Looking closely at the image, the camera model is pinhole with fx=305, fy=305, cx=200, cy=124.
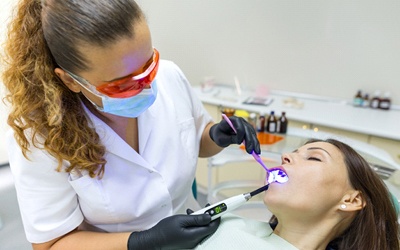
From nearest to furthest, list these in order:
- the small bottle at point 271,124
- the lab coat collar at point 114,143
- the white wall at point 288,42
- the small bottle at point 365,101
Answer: the lab coat collar at point 114,143
the small bottle at point 271,124
the white wall at point 288,42
the small bottle at point 365,101

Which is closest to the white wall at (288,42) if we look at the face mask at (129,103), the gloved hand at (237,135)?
the gloved hand at (237,135)

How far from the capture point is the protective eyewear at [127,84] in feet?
2.60

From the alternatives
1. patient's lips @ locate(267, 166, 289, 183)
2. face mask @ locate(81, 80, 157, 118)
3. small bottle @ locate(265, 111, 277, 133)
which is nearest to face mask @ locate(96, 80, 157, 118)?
face mask @ locate(81, 80, 157, 118)

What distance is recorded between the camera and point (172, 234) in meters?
0.89

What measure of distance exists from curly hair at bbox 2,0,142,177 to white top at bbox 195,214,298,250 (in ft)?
1.48

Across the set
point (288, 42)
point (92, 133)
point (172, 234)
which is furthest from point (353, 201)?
point (288, 42)

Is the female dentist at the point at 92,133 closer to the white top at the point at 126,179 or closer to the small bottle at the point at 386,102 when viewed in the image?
the white top at the point at 126,179

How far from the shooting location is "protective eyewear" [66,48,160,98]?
2.60ft

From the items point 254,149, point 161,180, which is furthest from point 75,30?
point 254,149

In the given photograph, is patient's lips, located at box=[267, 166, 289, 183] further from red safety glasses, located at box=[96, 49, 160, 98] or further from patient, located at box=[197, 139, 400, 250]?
red safety glasses, located at box=[96, 49, 160, 98]

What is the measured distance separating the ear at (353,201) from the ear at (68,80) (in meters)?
0.91

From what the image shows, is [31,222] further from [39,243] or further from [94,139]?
[94,139]

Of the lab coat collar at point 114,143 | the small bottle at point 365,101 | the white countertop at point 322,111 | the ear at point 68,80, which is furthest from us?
the small bottle at point 365,101

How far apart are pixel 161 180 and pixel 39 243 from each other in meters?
0.40
